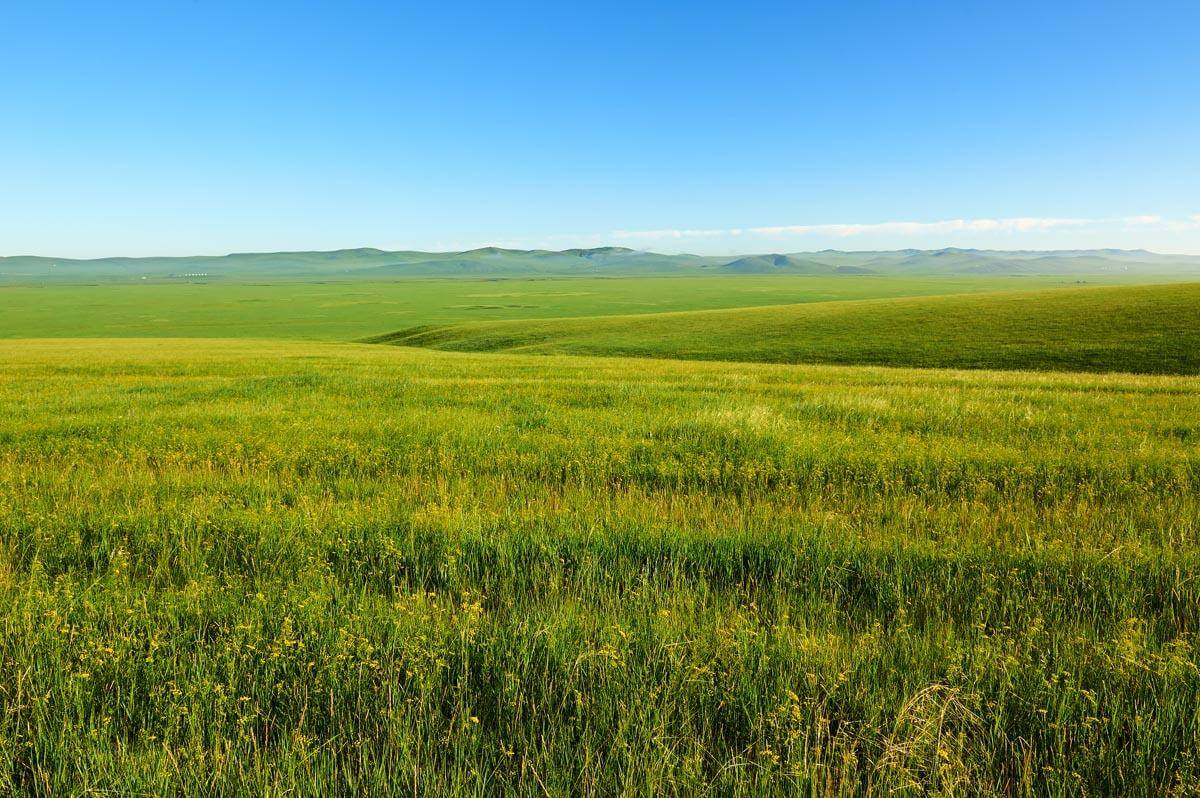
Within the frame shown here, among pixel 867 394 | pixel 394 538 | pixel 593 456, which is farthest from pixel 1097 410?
pixel 394 538

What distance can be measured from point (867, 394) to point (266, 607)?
→ 42.3 ft

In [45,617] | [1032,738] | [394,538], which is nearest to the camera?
[1032,738]

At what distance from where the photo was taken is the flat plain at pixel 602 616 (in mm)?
2525

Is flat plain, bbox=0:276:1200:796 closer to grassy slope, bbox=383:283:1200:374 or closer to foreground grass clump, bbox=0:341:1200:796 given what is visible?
Answer: foreground grass clump, bbox=0:341:1200:796

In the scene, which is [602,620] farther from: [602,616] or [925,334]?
[925,334]

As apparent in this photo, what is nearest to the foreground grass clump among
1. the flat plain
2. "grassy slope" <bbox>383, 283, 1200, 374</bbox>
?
the flat plain

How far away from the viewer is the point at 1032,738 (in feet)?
8.64

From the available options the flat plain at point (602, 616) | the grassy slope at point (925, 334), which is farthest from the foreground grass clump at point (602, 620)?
the grassy slope at point (925, 334)

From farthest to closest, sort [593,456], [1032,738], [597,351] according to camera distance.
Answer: [597,351] < [593,456] < [1032,738]

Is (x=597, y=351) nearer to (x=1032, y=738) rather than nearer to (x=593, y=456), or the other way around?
(x=593, y=456)

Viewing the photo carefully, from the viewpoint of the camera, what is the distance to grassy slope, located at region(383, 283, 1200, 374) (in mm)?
38000

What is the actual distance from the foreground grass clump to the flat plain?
23 mm

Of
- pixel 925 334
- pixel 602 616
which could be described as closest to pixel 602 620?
pixel 602 616

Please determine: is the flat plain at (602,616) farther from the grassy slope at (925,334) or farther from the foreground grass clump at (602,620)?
the grassy slope at (925,334)
